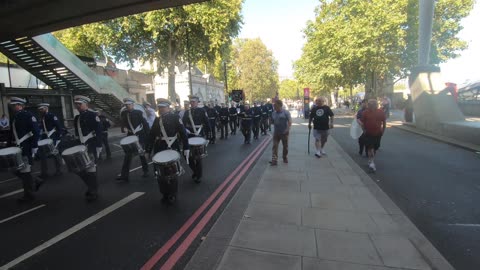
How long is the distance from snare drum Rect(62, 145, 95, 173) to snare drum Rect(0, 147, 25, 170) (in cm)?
100

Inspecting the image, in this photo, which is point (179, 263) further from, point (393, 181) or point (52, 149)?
point (52, 149)

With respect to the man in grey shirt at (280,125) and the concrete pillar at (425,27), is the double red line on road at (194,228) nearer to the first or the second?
the man in grey shirt at (280,125)

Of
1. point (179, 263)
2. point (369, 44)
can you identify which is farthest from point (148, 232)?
point (369, 44)

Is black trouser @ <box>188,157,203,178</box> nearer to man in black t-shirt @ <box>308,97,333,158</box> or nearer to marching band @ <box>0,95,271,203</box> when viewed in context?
marching band @ <box>0,95,271,203</box>

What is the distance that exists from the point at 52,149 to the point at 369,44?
23927 mm

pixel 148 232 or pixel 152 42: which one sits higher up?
pixel 152 42

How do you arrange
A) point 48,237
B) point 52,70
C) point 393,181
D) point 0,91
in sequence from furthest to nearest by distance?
point 52,70
point 0,91
point 393,181
point 48,237

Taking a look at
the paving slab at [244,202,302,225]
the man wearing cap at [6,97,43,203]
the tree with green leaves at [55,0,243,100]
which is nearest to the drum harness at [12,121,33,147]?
the man wearing cap at [6,97,43,203]

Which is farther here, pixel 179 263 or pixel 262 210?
pixel 262 210

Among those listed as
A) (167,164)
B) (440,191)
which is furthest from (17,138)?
(440,191)

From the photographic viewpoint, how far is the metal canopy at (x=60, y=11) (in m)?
8.45

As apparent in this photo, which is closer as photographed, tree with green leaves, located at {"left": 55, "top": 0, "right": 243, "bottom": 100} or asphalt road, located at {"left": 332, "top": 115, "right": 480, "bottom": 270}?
asphalt road, located at {"left": 332, "top": 115, "right": 480, "bottom": 270}

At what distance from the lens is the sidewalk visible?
3.34 metres

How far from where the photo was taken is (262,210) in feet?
16.1
